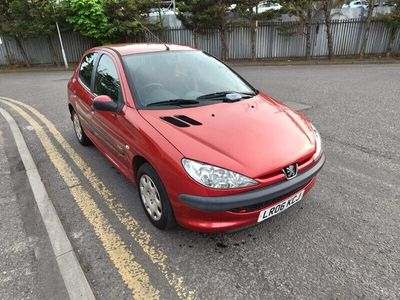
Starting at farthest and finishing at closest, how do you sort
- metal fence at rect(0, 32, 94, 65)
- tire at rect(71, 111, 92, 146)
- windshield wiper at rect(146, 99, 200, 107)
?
1. metal fence at rect(0, 32, 94, 65)
2. tire at rect(71, 111, 92, 146)
3. windshield wiper at rect(146, 99, 200, 107)

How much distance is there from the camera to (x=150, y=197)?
2889mm

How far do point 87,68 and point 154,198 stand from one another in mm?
2670

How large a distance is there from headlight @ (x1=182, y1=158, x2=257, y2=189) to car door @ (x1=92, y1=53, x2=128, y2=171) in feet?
3.84

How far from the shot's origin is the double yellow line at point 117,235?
7.55 ft

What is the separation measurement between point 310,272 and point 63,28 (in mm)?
19508

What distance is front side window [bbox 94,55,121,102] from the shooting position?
3422mm

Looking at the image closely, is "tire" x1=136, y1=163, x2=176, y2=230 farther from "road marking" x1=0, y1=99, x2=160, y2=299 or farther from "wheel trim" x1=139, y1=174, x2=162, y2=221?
"road marking" x1=0, y1=99, x2=160, y2=299

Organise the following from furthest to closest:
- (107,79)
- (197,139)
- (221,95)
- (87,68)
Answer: (87,68)
(107,79)
(221,95)
(197,139)

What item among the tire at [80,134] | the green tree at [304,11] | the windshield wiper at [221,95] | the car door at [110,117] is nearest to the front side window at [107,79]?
the car door at [110,117]

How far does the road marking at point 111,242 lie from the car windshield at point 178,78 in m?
1.25

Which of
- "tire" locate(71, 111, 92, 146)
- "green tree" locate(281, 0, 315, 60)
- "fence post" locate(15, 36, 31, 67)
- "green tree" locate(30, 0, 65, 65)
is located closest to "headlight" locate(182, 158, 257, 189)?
"tire" locate(71, 111, 92, 146)

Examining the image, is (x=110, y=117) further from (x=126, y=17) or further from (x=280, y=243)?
(x=126, y=17)

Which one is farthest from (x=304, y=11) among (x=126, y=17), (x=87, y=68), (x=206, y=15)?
(x=87, y=68)

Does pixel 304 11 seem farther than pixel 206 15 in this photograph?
No
